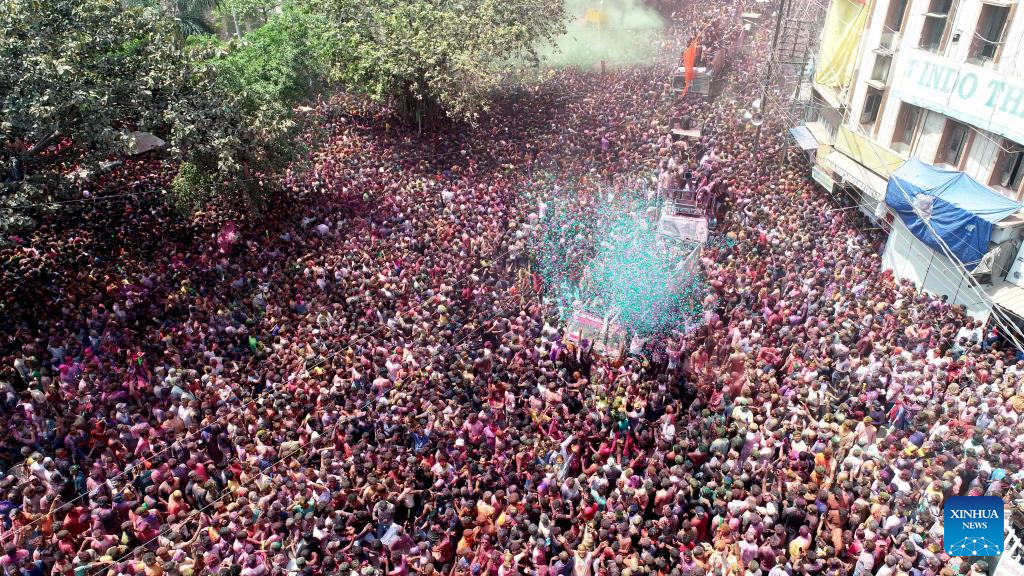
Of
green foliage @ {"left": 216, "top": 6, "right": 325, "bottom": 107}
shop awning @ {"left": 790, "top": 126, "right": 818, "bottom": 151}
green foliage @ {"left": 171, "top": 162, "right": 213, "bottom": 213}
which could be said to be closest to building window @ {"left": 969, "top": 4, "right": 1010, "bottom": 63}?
shop awning @ {"left": 790, "top": 126, "right": 818, "bottom": 151}

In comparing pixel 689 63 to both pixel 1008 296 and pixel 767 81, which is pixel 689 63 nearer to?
pixel 767 81

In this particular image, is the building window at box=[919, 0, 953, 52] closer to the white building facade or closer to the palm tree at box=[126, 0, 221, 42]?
the white building facade

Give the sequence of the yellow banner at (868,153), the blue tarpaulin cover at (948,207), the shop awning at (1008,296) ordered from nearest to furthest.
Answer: the shop awning at (1008,296), the blue tarpaulin cover at (948,207), the yellow banner at (868,153)

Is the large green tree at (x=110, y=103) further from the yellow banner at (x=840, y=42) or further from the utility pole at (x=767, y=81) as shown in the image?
the yellow banner at (x=840, y=42)

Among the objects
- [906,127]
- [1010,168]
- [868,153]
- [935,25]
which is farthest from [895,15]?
[1010,168]

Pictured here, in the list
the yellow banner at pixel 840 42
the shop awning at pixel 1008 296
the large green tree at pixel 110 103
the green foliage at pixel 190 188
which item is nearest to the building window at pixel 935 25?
the yellow banner at pixel 840 42
